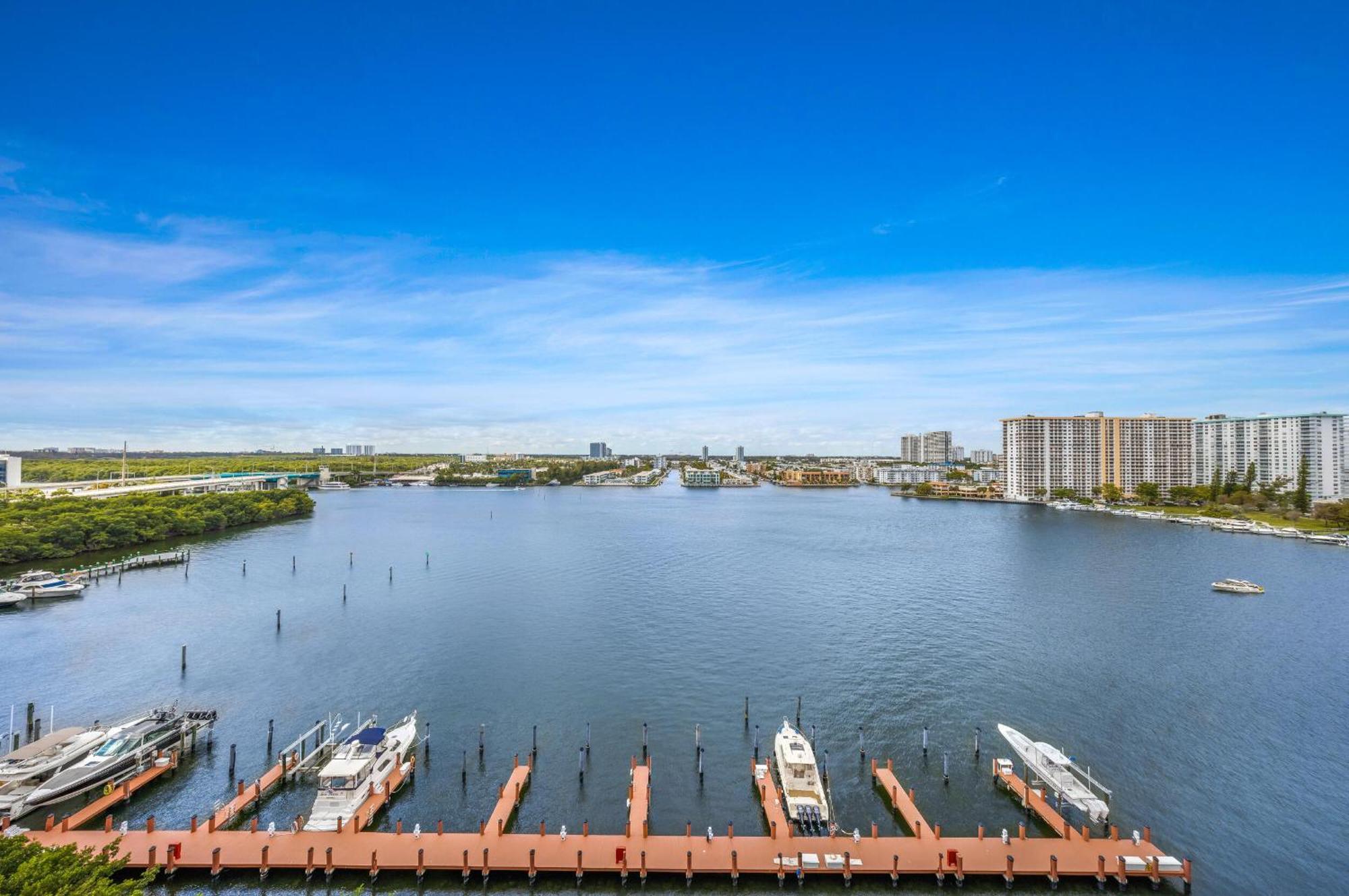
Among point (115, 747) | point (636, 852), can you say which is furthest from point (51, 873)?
point (115, 747)

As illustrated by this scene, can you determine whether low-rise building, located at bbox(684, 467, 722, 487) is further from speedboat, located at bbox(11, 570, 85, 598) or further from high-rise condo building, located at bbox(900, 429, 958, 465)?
speedboat, located at bbox(11, 570, 85, 598)

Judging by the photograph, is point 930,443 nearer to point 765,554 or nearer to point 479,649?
point 765,554

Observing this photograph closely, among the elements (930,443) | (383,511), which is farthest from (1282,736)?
(930,443)

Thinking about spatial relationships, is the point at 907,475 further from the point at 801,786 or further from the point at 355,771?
the point at 355,771

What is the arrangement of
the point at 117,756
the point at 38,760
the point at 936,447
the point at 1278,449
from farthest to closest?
1. the point at 936,447
2. the point at 1278,449
3. the point at 117,756
4. the point at 38,760

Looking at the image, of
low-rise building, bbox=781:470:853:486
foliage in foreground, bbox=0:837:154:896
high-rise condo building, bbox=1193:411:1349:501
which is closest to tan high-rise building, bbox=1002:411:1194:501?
high-rise condo building, bbox=1193:411:1349:501

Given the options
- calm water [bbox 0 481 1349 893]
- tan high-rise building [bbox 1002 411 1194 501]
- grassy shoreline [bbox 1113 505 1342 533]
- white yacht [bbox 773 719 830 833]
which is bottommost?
calm water [bbox 0 481 1349 893]
